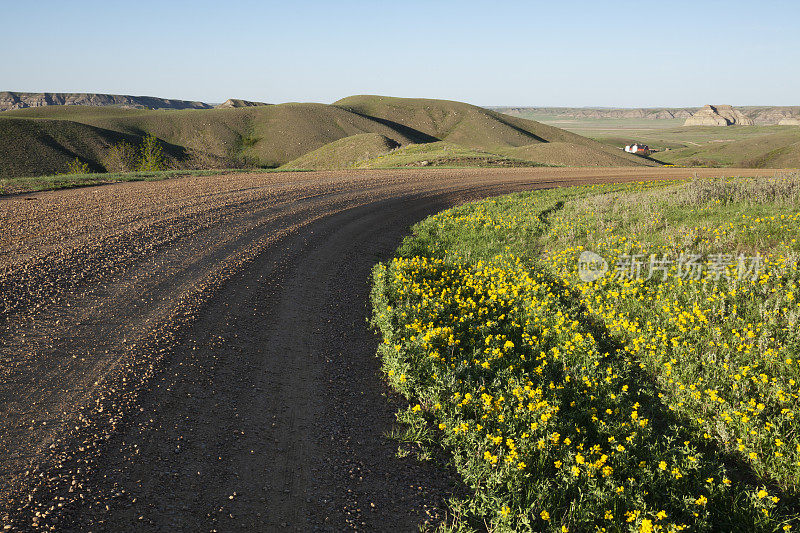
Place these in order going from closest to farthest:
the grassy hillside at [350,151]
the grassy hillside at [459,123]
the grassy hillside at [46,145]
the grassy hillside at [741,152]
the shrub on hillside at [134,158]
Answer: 1. the shrub on hillside at [134,158]
2. the grassy hillside at [350,151]
3. the grassy hillside at [46,145]
4. the grassy hillside at [741,152]
5. the grassy hillside at [459,123]

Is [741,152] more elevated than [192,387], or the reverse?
[741,152]

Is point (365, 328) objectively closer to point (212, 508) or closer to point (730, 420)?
point (212, 508)

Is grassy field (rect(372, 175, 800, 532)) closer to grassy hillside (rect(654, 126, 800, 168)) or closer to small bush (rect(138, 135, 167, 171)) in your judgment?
small bush (rect(138, 135, 167, 171))

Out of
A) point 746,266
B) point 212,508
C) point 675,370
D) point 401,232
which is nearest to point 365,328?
point 212,508

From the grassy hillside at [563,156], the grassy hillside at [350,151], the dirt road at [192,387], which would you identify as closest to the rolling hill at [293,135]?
the grassy hillside at [563,156]

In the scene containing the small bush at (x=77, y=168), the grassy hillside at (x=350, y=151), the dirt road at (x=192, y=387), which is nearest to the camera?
the dirt road at (x=192, y=387)

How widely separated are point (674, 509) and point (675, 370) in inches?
105

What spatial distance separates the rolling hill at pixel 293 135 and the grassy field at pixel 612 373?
25565 mm

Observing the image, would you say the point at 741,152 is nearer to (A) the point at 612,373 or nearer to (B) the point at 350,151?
(B) the point at 350,151

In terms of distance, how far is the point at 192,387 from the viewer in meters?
5.42

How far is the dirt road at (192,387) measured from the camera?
3.80 m

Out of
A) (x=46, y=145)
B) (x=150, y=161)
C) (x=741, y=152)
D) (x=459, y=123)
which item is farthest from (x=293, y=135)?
(x=741, y=152)

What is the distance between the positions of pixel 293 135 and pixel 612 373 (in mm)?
128010

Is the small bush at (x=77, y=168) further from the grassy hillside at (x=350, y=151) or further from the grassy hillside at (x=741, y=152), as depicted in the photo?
the grassy hillside at (x=741, y=152)
